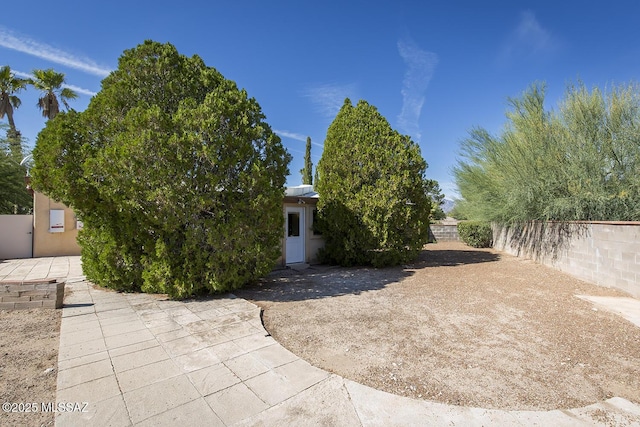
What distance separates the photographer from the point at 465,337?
4055mm

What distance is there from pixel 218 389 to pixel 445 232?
18.1 meters

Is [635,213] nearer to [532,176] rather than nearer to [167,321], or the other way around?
[532,176]

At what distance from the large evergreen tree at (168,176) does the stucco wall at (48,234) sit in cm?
721

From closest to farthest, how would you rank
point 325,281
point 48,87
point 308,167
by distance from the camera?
point 325,281, point 48,87, point 308,167

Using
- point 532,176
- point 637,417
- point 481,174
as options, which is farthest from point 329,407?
point 481,174

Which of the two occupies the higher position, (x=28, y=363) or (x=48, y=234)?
(x=48, y=234)

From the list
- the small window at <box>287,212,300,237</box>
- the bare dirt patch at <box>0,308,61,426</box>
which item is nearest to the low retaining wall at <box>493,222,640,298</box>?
the small window at <box>287,212,300,237</box>

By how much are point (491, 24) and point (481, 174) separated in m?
4.77

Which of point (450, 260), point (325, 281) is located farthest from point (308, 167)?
point (325, 281)

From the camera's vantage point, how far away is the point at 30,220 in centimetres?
1137

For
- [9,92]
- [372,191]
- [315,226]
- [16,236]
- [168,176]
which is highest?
[9,92]

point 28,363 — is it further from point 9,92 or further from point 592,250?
point 9,92

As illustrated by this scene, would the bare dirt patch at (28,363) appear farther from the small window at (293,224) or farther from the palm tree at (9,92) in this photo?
the palm tree at (9,92)

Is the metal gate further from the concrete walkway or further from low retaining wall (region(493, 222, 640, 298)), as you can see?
low retaining wall (region(493, 222, 640, 298))
